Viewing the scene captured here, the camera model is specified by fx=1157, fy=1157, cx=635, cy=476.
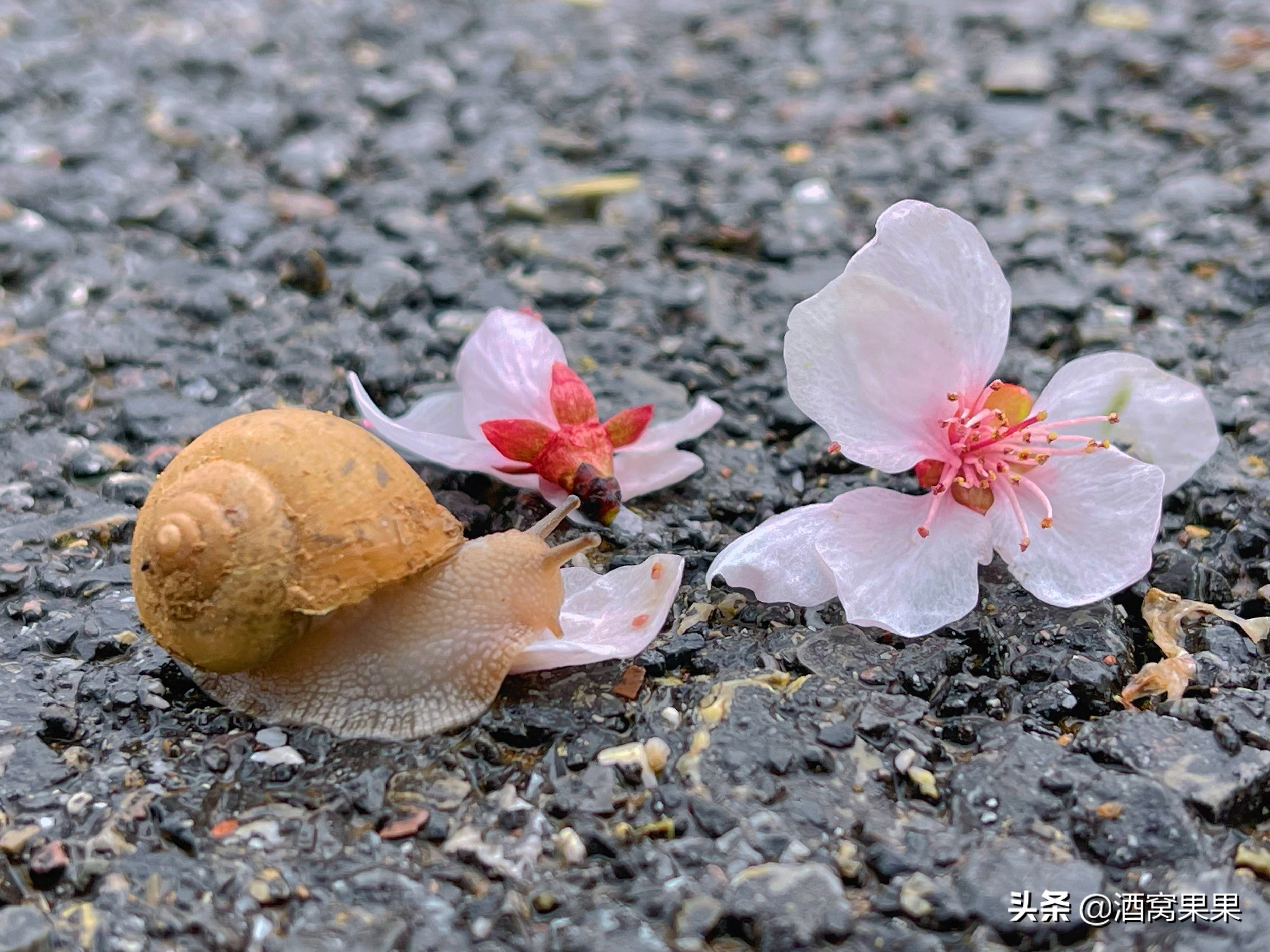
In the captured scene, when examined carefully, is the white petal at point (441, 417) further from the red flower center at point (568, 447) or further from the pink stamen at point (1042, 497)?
the pink stamen at point (1042, 497)

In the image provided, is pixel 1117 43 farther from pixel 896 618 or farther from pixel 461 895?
pixel 461 895

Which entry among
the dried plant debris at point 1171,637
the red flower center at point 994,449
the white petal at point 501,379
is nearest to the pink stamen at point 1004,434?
the red flower center at point 994,449

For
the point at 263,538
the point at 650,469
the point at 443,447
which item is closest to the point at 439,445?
the point at 443,447

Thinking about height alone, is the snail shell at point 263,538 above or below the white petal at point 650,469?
above

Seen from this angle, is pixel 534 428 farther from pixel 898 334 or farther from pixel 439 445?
pixel 898 334

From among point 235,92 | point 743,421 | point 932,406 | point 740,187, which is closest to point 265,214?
point 235,92

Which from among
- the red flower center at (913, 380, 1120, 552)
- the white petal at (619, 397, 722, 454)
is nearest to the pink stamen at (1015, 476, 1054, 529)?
the red flower center at (913, 380, 1120, 552)
